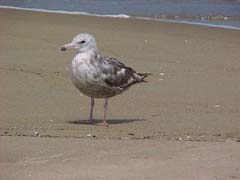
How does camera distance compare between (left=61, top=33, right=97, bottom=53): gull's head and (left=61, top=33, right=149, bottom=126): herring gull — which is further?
(left=61, top=33, right=97, bottom=53): gull's head

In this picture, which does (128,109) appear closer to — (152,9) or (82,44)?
(82,44)

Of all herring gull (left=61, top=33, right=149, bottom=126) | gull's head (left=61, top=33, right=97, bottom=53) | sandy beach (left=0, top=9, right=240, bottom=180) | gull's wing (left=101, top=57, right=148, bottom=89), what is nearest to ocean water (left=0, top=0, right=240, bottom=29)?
sandy beach (left=0, top=9, right=240, bottom=180)

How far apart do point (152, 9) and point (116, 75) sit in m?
10.9

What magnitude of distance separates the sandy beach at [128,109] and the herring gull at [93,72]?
1.03 feet

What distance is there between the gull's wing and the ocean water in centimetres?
834

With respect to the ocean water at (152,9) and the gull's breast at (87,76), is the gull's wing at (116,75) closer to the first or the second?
the gull's breast at (87,76)

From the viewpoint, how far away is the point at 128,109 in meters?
8.55

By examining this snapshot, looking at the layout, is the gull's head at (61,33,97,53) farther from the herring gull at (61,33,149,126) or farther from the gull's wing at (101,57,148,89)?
the gull's wing at (101,57,148,89)

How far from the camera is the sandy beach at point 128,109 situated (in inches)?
227

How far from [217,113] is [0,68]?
10.1 feet

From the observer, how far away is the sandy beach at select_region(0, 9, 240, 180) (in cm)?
577

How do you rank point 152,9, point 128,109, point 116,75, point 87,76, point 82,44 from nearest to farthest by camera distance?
point 87,76 → point 82,44 → point 116,75 → point 128,109 → point 152,9

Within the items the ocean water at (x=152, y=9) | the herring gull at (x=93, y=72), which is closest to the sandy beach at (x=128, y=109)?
the herring gull at (x=93, y=72)

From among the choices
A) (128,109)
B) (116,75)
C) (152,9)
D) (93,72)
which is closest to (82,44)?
(93,72)
